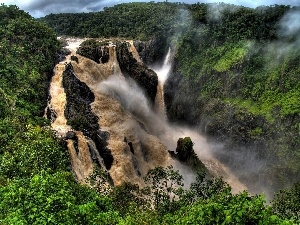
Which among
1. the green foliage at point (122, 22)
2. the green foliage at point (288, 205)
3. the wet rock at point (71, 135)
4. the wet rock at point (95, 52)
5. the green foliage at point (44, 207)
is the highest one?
the green foliage at point (122, 22)

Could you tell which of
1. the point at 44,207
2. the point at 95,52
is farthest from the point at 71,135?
the point at 44,207

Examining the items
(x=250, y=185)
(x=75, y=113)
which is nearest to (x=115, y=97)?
(x=75, y=113)

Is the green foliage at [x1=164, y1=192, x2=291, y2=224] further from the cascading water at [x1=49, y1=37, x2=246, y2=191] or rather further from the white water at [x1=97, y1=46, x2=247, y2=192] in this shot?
the white water at [x1=97, y1=46, x2=247, y2=192]

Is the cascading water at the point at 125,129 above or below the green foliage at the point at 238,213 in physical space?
→ above

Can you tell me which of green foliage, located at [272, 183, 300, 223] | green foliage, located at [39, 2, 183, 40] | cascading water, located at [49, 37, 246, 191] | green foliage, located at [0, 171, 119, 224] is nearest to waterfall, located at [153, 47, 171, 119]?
cascading water, located at [49, 37, 246, 191]

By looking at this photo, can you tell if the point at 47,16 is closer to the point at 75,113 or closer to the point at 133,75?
the point at 133,75

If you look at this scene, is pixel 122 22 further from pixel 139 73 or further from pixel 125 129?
pixel 125 129

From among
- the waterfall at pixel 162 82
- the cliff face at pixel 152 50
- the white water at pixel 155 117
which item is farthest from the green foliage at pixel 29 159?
the cliff face at pixel 152 50

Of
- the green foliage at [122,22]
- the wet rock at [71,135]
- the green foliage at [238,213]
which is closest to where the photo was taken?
the green foliage at [238,213]

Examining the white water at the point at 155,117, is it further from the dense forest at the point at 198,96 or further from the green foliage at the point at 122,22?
the green foliage at the point at 122,22
